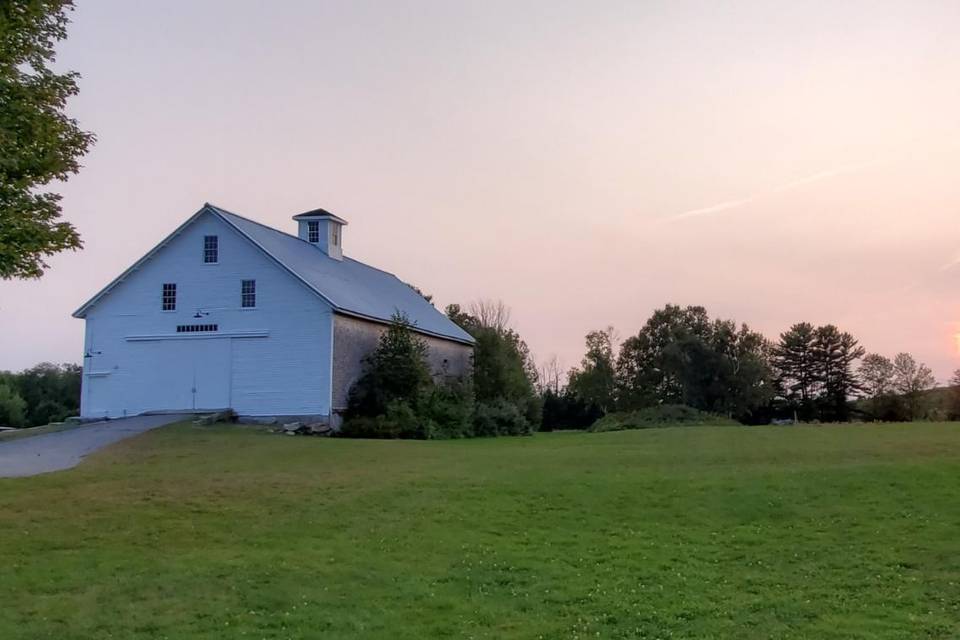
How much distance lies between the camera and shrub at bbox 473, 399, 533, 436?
133 feet

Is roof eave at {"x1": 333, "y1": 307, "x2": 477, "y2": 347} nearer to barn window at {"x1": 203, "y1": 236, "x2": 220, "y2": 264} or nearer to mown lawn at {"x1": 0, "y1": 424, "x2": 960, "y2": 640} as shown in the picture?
barn window at {"x1": 203, "y1": 236, "x2": 220, "y2": 264}

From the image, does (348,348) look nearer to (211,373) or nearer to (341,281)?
(341,281)

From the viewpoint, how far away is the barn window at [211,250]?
3591cm

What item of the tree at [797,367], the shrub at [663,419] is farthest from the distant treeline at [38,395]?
the tree at [797,367]

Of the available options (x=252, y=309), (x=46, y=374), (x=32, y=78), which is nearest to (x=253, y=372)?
(x=252, y=309)

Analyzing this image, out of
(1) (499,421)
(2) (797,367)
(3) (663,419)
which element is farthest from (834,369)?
(1) (499,421)

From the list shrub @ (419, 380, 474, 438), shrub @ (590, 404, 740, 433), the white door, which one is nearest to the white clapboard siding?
the white door

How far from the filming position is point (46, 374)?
230 ft

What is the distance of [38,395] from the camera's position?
6775 cm

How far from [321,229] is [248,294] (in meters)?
9.13

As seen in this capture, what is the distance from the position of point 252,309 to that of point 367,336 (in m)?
5.24

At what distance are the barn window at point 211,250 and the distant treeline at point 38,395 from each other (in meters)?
32.5

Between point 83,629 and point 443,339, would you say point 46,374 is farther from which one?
point 83,629

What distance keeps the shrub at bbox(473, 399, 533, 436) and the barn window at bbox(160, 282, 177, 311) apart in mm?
14369
